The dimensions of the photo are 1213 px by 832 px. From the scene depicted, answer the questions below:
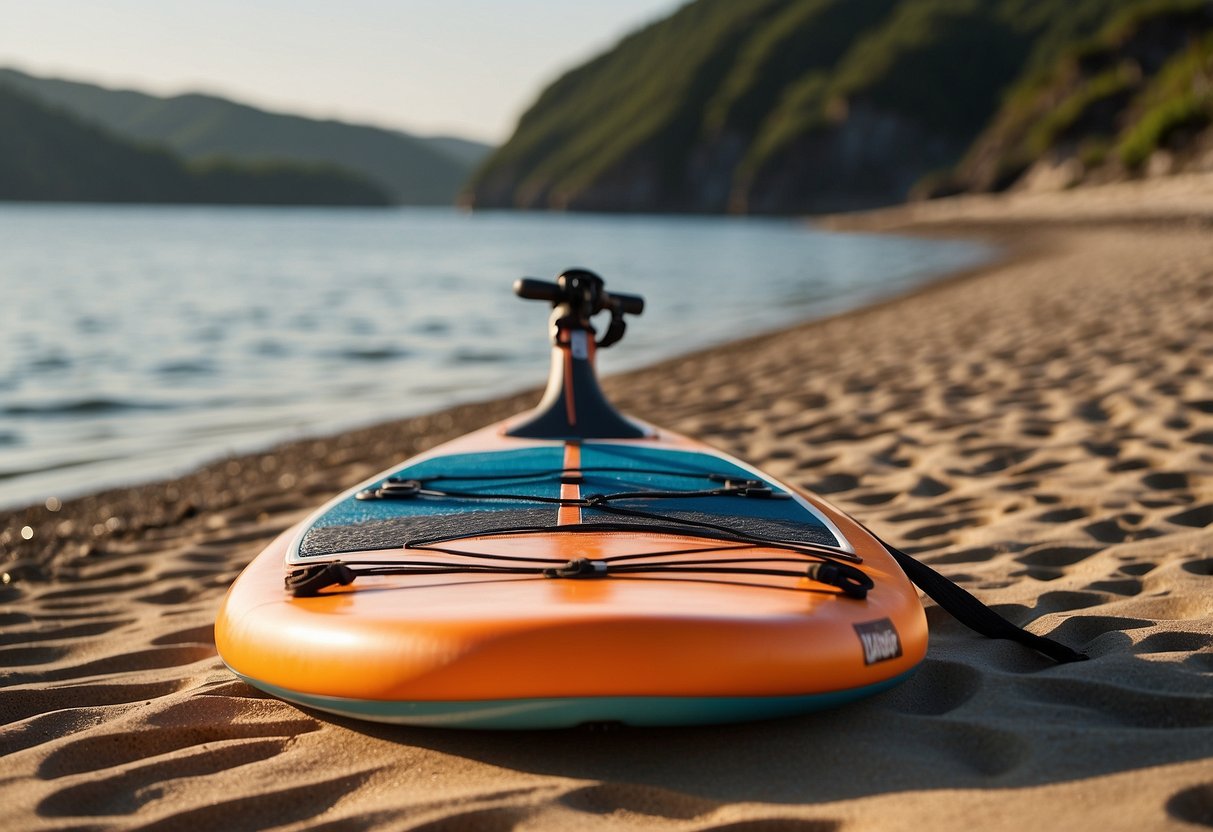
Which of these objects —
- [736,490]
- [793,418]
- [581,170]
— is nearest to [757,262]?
[793,418]

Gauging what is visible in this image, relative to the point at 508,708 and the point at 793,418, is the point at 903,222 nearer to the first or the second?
the point at 793,418

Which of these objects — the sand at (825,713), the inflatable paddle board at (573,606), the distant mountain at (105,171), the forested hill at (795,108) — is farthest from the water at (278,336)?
the distant mountain at (105,171)

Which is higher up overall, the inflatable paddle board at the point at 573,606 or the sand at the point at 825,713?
the inflatable paddle board at the point at 573,606

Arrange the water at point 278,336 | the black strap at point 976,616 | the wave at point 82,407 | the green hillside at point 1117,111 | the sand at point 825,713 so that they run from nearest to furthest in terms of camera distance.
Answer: the sand at point 825,713
the black strap at point 976,616
the water at point 278,336
the wave at point 82,407
the green hillside at point 1117,111

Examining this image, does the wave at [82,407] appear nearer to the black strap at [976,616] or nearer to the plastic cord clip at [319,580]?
the plastic cord clip at [319,580]

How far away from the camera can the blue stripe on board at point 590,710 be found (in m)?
2.09

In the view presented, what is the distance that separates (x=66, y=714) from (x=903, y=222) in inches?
2191

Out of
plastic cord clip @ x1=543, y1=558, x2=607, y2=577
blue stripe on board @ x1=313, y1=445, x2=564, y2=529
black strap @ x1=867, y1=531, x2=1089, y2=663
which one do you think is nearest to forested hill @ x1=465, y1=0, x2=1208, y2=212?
blue stripe on board @ x1=313, y1=445, x2=564, y2=529

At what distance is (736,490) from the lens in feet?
10.5

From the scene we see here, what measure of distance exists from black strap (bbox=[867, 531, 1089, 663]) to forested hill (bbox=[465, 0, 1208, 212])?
281 ft

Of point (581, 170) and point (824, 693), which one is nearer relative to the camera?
point (824, 693)

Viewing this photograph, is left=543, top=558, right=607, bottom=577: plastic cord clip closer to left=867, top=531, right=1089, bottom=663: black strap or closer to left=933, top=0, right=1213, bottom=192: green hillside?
left=867, top=531, right=1089, bottom=663: black strap

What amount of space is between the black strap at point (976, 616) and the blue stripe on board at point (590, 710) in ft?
1.95

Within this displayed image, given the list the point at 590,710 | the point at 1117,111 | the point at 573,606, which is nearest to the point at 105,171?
the point at 1117,111
